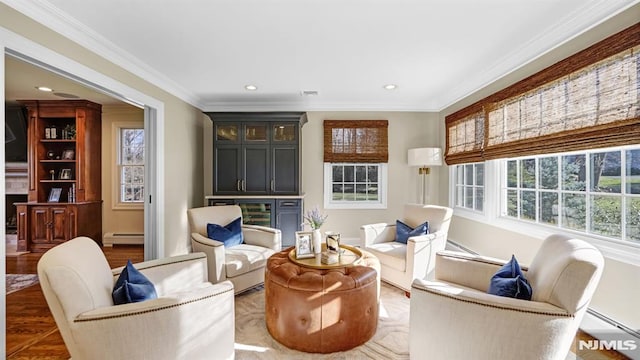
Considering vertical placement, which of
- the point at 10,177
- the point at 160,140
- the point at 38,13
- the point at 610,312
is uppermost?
the point at 38,13

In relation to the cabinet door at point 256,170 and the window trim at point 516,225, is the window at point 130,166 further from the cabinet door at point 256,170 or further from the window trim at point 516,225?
the window trim at point 516,225

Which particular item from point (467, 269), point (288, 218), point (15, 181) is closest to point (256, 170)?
point (288, 218)

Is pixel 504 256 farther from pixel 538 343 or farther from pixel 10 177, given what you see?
pixel 10 177

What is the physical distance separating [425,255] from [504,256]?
93cm

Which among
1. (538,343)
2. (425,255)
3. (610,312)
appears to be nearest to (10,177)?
(425,255)

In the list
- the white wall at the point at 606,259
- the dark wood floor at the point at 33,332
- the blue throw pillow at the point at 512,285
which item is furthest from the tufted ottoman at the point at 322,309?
the white wall at the point at 606,259

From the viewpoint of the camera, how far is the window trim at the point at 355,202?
15.4 feet

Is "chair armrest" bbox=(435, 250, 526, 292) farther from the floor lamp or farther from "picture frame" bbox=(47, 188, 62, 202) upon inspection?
"picture frame" bbox=(47, 188, 62, 202)

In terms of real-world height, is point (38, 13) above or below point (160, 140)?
above

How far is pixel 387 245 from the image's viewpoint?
3.24m

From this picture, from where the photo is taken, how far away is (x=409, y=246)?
2.77m

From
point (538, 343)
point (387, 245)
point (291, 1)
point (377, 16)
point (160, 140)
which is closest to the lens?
point (538, 343)

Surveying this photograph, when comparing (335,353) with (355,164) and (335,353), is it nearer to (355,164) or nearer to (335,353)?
(335,353)

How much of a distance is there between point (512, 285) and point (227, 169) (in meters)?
3.88
